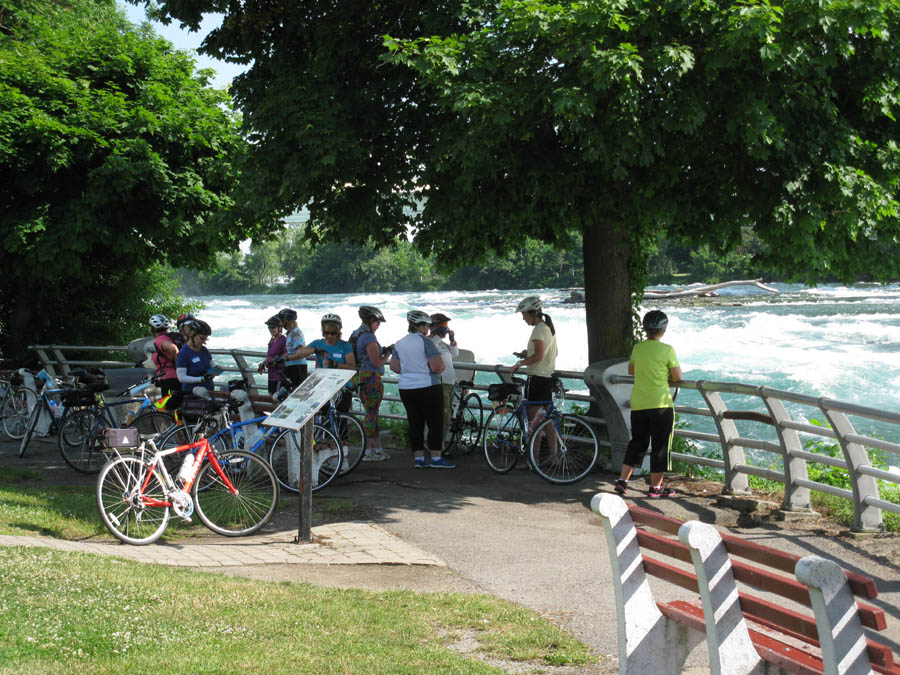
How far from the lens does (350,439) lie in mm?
10422

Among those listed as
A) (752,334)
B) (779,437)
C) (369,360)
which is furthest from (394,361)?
(752,334)

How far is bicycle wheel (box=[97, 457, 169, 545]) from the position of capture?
7391 mm

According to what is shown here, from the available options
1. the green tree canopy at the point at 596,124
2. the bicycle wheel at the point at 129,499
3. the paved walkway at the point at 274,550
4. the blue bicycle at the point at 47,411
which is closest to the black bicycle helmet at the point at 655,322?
the green tree canopy at the point at 596,124

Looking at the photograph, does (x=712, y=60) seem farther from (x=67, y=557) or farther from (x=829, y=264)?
(x=67, y=557)

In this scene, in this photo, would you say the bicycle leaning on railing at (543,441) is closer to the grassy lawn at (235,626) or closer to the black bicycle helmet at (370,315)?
the black bicycle helmet at (370,315)

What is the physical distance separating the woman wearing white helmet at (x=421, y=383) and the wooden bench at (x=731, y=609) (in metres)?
6.61

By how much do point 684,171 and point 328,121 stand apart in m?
3.80

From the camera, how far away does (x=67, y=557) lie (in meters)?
6.33

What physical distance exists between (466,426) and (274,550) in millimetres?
4700

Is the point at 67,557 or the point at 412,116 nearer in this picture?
the point at 67,557

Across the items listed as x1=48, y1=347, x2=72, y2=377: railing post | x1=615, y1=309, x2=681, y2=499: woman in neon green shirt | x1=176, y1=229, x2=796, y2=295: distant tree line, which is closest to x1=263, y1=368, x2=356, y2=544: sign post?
x1=615, y1=309, x2=681, y2=499: woman in neon green shirt

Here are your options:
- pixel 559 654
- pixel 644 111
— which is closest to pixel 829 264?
pixel 644 111

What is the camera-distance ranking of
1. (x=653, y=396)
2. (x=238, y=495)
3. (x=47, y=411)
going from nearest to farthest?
(x=238, y=495), (x=653, y=396), (x=47, y=411)

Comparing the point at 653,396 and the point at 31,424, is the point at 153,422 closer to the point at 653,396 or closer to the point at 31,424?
the point at 31,424
